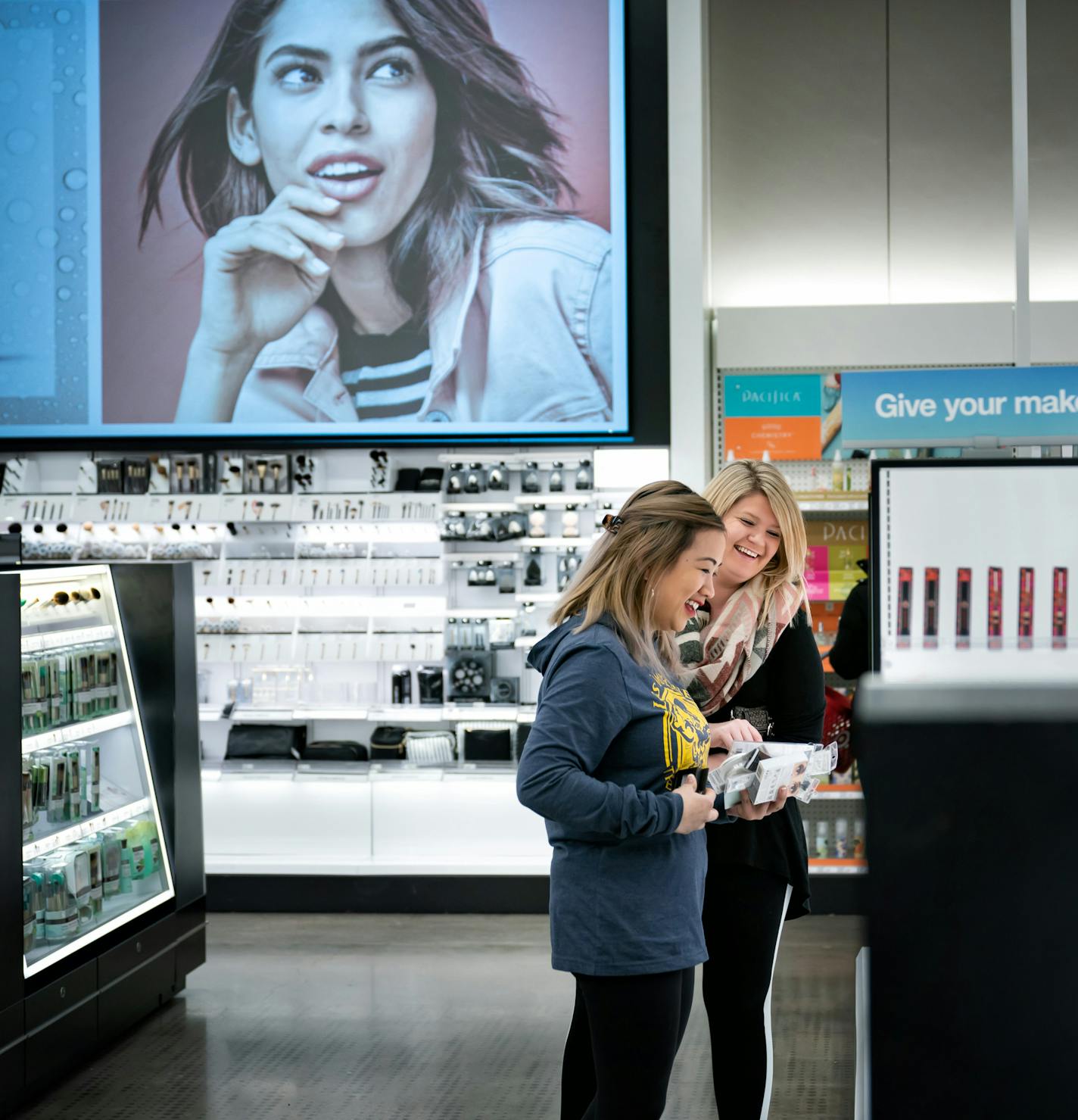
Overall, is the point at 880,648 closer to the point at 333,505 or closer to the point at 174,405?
the point at 333,505

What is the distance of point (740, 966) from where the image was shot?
231cm

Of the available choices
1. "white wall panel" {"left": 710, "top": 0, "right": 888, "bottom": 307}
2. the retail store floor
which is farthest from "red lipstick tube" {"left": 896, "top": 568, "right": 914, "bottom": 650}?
"white wall panel" {"left": 710, "top": 0, "right": 888, "bottom": 307}

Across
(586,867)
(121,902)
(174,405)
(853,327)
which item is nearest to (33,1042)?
(121,902)

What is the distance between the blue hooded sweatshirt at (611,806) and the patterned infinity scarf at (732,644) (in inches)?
17.9

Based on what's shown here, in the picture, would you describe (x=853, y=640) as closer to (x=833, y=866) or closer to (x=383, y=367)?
(x=833, y=866)

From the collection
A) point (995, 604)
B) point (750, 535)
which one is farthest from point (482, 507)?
point (995, 604)

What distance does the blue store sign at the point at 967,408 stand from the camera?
8.42 ft

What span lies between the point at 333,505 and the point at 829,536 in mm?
2460

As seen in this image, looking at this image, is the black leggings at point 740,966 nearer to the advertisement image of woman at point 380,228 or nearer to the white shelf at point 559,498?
the white shelf at point 559,498

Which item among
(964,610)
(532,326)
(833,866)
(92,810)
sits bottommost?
(833,866)

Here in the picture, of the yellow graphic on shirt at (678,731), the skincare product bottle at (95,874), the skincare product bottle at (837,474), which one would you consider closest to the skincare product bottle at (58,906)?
the skincare product bottle at (95,874)

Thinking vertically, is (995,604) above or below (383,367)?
below

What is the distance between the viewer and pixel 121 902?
397cm

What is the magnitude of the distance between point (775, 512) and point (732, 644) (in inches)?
11.7
